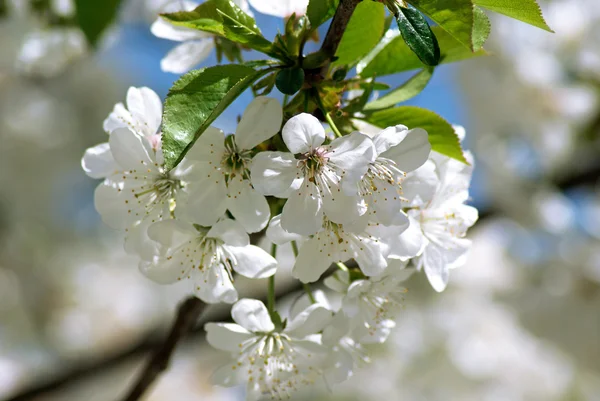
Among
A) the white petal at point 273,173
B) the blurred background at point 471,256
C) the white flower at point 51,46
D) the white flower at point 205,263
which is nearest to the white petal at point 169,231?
the white flower at point 205,263

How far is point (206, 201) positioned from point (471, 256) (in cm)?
314

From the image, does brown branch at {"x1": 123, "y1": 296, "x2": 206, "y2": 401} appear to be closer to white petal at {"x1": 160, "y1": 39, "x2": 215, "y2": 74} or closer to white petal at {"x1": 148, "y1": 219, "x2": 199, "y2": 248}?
white petal at {"x1": 148, "y1": 219, "x2": 199, "y2": 248}

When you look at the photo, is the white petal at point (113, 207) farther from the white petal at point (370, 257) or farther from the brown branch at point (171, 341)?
the white petal at point (370, 257)

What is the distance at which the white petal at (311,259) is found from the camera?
0.77m

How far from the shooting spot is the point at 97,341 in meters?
3.65

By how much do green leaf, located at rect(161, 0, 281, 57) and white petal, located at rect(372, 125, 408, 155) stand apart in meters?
0.17

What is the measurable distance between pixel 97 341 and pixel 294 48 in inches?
128

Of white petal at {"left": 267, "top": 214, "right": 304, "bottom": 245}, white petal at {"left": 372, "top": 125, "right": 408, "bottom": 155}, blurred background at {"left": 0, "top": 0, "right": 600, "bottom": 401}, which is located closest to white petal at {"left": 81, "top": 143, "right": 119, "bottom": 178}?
white petal at {"left": 267, "top": 214, "right": 304, "bottom": 245}

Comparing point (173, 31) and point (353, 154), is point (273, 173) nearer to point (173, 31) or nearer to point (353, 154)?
point (353, 154)

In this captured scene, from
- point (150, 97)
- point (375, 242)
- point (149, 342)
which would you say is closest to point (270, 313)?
point (375, 242)

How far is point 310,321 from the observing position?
84cm

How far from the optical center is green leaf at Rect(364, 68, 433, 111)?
831mm

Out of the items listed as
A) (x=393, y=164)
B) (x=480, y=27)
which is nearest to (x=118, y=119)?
(x=393, y=164)

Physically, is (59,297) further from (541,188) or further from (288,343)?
(288,343)
